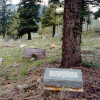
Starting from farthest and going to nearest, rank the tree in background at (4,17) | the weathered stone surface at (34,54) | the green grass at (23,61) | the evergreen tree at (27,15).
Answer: the tree in background at (4,17), the evergreen tree at (27,15), the weathered stone surface at (34,54), the green grass at (23,61)

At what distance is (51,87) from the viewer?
3447 millimetres

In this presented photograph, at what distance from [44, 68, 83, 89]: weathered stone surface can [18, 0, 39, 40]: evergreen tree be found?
22626 millimetres

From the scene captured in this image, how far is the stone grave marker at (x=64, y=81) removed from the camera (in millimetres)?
3299

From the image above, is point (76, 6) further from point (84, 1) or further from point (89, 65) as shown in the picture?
point (84, 1)

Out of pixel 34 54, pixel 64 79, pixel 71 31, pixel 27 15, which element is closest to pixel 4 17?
pixel 27 15

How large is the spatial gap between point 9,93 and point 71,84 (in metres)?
1.82

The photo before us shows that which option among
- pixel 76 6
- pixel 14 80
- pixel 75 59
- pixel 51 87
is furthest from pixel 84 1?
pixel 51 87

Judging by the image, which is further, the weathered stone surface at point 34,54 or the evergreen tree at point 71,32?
the weathered stone surface at point 34,54

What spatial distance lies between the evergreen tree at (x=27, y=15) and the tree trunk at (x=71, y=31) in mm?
20890

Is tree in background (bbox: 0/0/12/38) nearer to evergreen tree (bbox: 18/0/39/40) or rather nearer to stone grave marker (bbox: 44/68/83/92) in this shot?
evergreen tree (bbox: 18/0/39/40)

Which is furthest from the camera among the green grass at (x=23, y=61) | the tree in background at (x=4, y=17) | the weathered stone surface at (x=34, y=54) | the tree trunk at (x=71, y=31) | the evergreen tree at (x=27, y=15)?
the tree in background at (x=4, y=17)

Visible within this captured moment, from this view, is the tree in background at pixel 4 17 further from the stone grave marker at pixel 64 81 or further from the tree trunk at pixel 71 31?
the stone grave marker at pixel 64 81

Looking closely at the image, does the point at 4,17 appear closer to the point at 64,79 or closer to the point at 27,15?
the point at 27,15

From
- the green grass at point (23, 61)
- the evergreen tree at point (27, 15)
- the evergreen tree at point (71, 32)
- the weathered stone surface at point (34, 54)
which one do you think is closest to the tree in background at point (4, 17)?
the evergreen tree at point (27, 15)
